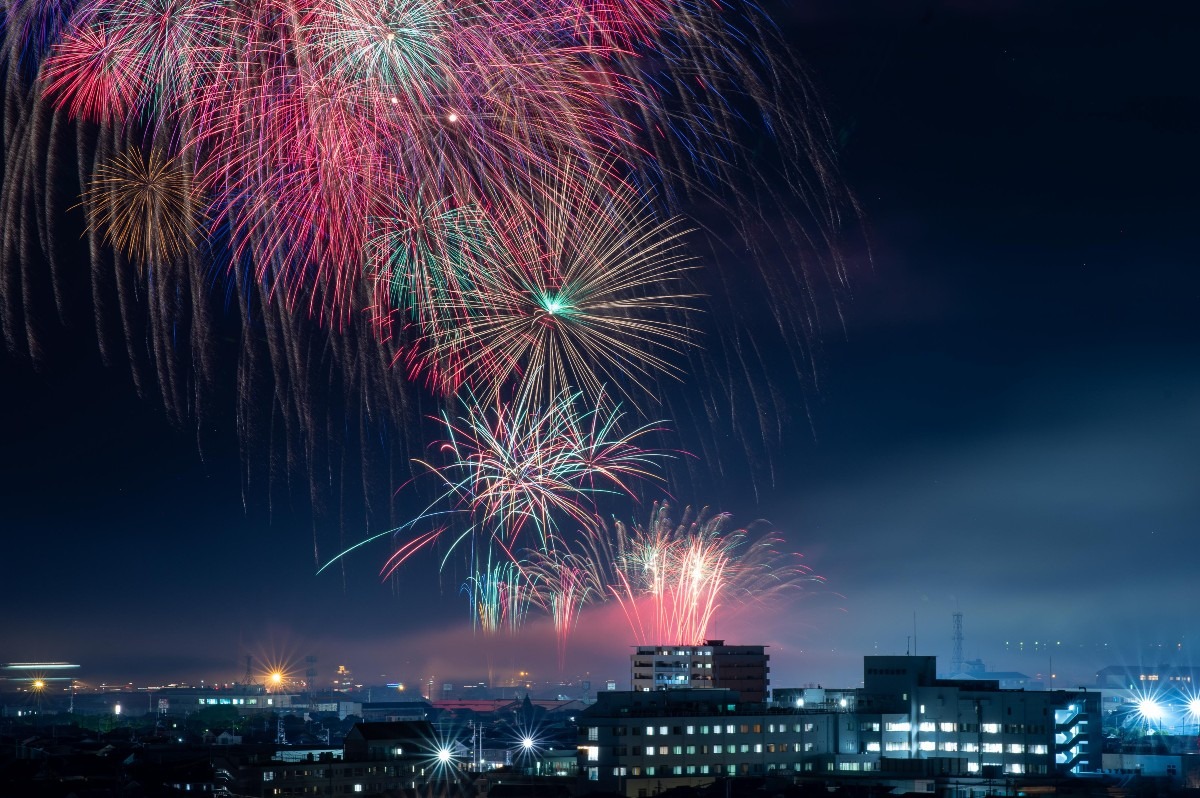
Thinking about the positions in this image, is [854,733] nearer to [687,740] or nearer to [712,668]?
[687,740]

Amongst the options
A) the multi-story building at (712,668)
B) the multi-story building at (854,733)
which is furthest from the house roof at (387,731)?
the multi-story building at (712,668)

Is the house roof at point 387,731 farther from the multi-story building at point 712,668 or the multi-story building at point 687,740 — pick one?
the multi-story building at point 712,668

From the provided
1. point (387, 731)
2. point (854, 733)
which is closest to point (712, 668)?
point (854, 733)

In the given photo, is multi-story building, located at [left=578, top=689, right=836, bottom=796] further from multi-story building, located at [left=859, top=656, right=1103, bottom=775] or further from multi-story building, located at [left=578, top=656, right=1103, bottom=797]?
multi-story building, located at [left=859, top=656, right=1103, bottom=775]

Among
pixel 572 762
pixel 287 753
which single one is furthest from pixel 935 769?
pixel 287 753

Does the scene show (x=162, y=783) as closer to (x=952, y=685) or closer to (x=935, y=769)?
(x=935, y=769)

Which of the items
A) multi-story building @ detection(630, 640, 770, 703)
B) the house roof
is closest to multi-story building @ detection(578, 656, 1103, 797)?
the house roof

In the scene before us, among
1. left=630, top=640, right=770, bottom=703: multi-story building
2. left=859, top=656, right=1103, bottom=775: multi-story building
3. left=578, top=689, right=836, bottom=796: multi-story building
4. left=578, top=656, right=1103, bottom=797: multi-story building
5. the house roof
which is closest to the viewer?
left=578, top=689, right=836, bottom=796: multi-story building
